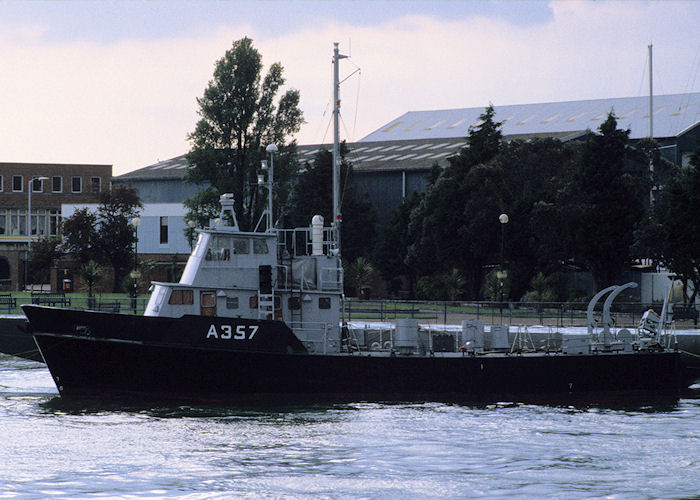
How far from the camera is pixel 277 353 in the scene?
29.5 meters

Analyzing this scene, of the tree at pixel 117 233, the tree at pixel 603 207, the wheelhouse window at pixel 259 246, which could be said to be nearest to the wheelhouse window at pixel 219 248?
the wheelhouse window at pixel 259 246

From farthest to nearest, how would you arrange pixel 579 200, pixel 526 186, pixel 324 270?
pixel 526 186
pixel 579 200
pixel 324 270

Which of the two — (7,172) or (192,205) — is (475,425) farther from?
(7,172)

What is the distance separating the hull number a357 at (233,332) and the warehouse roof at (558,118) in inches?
2002

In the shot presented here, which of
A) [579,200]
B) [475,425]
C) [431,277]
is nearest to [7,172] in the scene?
[431,277]

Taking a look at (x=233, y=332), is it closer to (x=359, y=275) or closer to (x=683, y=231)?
A: (x=683, y=231)

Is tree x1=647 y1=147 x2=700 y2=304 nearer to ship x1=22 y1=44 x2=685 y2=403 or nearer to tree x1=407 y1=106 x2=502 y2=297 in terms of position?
tree x1=407 y1=106 x2=502 y2=297

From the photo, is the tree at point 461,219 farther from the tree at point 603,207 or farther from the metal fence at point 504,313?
the metal fence at point 504,313

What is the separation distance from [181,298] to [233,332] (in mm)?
2003

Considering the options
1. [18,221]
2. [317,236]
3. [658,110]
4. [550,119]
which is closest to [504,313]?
[317,236]

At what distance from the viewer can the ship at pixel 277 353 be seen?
96.1 ft

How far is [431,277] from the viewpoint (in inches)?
2557

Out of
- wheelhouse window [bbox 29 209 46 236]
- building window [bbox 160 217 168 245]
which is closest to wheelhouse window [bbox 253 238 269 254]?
building window [bbox 160 217 168 245]

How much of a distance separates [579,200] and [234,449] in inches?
1479
